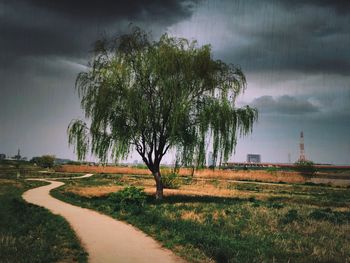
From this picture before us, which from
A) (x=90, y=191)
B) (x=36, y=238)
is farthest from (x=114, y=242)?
(x=90, y=191)

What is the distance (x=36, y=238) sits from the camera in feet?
37.0

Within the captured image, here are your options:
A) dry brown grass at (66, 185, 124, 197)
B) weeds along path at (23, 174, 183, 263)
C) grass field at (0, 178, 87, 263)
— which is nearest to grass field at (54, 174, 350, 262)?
weeds along path at (23, 174, 183, 263)

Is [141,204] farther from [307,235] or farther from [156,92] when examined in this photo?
[307,235]

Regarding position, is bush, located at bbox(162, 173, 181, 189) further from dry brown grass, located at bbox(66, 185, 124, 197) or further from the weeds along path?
the weeds along path

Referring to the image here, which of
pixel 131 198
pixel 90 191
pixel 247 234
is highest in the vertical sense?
pixel 131 198

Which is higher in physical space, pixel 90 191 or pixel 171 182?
pixel 171 182

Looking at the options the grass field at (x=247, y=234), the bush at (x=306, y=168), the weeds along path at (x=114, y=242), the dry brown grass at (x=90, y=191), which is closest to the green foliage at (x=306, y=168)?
the bush at (x=306, y=168)

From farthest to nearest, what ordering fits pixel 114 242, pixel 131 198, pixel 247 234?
pixel 131 198 < pixel 247 234 < pixel 114 242

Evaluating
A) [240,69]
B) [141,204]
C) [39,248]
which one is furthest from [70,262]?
[240,69]

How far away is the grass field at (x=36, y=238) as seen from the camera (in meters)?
9.01

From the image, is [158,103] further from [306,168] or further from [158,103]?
[306,168]

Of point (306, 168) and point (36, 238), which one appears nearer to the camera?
point (36, 238)

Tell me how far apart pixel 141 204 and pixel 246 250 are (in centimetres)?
1072

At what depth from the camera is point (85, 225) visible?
45.0 feet
